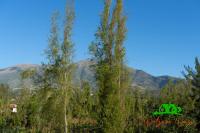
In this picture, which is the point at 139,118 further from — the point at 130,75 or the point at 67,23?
the point at 67,23

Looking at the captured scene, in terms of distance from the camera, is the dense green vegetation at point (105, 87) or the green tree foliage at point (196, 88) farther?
the green tree foliage at point (196, 88)

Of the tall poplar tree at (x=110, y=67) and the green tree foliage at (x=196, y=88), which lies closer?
the tall poplar tree at (x=110, y=67)

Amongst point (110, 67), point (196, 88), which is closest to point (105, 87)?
point (110, 67)

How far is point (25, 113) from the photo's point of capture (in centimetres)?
2791

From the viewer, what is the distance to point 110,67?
17828mm

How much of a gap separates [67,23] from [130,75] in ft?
13.4

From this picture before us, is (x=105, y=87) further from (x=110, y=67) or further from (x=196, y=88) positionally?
(x=196, y=88)

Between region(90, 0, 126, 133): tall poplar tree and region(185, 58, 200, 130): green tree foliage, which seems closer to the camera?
region(90, 0, 126, 133): tall poplar tree

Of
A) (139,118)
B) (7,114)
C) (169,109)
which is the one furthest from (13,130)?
(169,109)

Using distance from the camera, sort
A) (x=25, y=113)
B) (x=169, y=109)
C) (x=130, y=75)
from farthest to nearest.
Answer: (x=25, y=113)
(x=169, y=109)
(x=130, y=75)

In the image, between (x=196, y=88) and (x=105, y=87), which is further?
(x=196, y=88)

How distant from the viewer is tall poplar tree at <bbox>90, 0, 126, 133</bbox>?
1588 cm

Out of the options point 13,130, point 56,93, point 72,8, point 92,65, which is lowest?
point 13,130

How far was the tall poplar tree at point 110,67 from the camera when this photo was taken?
52.1ft
